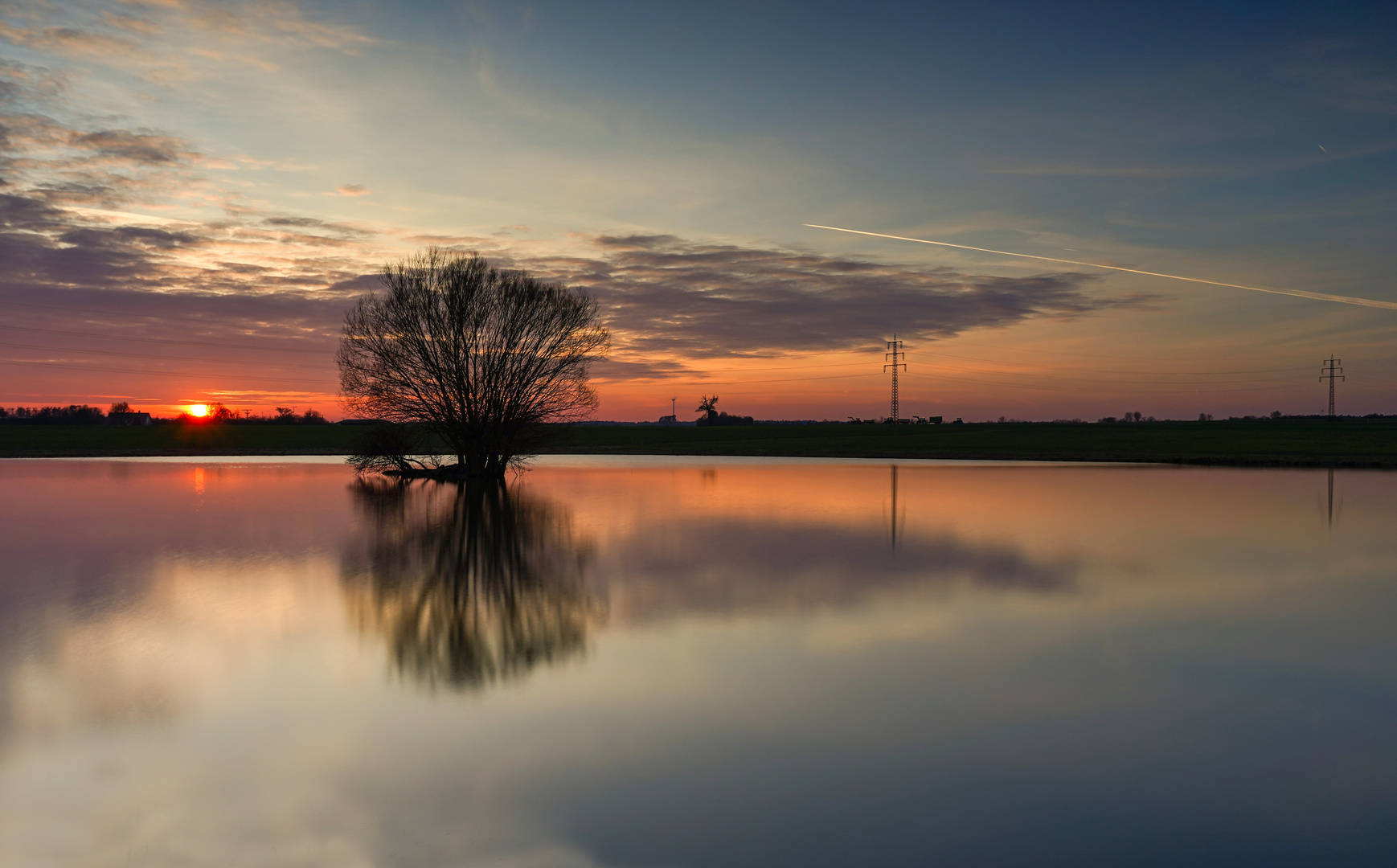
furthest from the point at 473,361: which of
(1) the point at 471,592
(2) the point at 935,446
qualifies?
(2) the point at 935,446

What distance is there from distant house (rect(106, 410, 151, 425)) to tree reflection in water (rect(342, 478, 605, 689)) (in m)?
130

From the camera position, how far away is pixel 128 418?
13338 cm

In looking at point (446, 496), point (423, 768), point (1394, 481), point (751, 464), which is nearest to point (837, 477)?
point (751, 464)

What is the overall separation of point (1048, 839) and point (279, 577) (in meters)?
11.5

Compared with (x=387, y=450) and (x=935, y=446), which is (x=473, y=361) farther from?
(x=935, y=446)

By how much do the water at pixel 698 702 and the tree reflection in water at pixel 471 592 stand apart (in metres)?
0.08

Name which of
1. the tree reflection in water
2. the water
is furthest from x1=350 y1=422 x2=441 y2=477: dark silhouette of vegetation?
the water

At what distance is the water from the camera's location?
5152 millimetres

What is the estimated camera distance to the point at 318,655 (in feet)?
29.0

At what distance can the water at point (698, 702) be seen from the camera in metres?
5.15

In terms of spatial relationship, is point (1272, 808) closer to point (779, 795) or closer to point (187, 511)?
point (779, 795)

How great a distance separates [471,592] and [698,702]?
5475mm

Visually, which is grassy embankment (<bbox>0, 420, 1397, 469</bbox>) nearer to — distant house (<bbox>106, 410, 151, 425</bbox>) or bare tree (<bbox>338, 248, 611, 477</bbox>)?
bare tree (<bbox>338, 248, 611, 477</bbox>)

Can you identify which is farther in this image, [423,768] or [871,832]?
[423,768]
